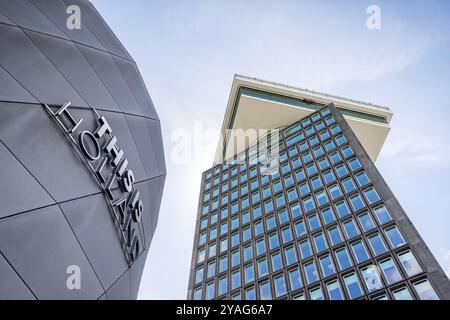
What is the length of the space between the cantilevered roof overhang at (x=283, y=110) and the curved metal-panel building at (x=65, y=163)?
64.0 m

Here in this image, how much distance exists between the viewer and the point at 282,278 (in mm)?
34531

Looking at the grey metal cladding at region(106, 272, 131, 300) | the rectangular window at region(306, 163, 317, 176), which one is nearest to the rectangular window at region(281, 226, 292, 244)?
the rectangular window at region(306, 163, 317, 176)

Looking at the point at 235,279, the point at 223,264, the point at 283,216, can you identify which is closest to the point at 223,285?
the point at 235,279

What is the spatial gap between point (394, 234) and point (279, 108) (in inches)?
1955

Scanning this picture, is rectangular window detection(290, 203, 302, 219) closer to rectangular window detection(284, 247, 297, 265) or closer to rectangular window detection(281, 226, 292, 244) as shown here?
rectangular window detection(281, 226, 292, 244)

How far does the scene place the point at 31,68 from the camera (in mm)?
8742

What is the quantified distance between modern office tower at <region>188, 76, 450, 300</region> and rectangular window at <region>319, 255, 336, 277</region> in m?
0.10

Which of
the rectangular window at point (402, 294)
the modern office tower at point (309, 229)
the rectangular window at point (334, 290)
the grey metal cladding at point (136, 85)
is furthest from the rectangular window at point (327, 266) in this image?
the grey metal cladding at point (136, 85)

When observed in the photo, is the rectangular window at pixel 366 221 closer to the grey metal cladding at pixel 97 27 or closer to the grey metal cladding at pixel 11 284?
the grey metal cladding at pixel 97 27

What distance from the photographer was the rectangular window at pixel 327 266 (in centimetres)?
3169

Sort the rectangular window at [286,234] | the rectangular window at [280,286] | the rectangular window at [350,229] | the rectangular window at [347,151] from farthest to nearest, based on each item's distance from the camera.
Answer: the rectangular window at [347,151], the rectangular window at [286,234], the rectangular window at [350,229], the rectangular window at [280,286]

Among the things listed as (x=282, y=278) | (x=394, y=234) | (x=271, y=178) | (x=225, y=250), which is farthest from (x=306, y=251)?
(x=271, y=178)

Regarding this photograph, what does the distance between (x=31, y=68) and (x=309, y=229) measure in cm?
3411
